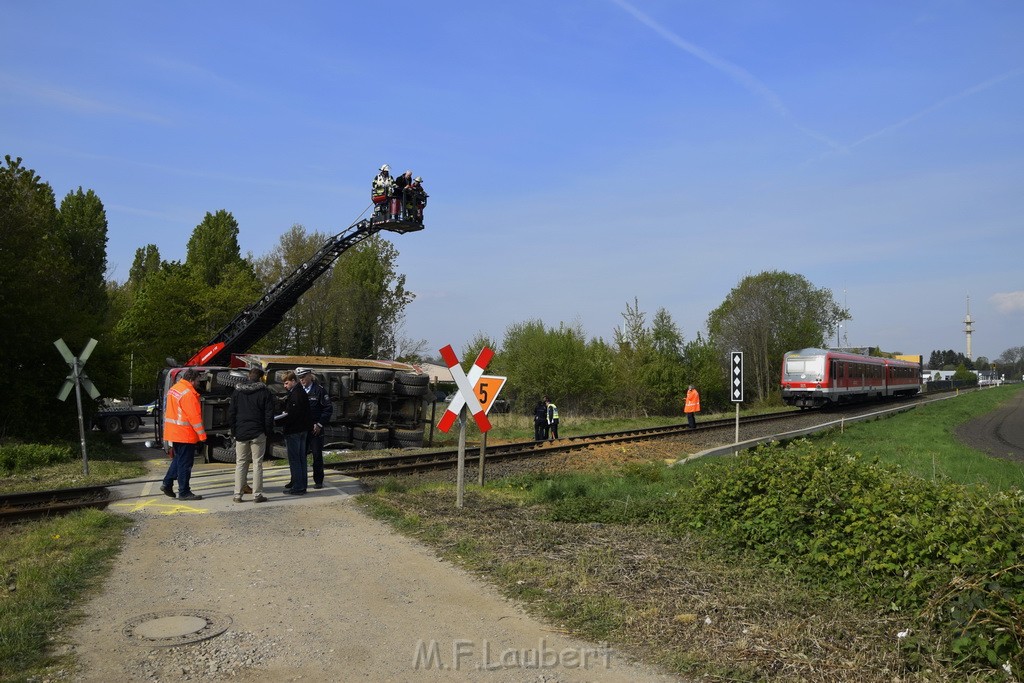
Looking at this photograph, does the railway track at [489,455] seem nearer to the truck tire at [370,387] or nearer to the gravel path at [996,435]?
the truck tire at [370,387]

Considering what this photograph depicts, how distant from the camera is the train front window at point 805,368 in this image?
40.6 m

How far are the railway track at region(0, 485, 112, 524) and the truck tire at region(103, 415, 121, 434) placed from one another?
2220cm

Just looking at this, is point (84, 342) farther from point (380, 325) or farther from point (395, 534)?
point (380, 325)

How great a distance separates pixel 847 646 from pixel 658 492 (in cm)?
669

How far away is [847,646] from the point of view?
5.23m

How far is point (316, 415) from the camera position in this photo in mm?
11648

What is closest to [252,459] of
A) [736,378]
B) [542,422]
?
[736,378]

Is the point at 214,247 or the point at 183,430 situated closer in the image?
the point at 183,430

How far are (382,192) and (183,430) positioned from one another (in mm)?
11064

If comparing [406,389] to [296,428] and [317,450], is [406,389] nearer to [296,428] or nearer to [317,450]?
[317,450]

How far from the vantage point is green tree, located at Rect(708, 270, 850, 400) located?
6694 cm

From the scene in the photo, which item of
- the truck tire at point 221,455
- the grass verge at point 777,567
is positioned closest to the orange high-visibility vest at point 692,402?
the truck tire at point 221,455

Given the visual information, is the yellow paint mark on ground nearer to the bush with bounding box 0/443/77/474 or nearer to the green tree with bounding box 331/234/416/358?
the bush with bounding box 0/443/77/474

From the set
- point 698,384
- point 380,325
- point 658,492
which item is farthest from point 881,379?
point 658,492
